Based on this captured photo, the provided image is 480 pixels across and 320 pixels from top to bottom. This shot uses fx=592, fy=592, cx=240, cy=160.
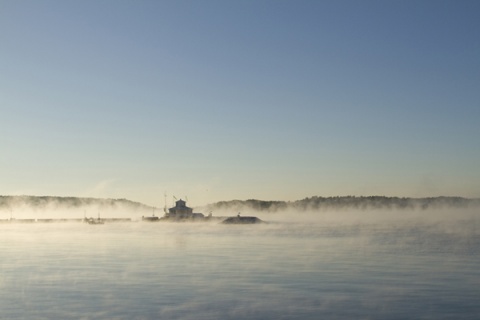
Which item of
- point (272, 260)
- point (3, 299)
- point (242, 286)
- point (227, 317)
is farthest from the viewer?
point (272, 260)

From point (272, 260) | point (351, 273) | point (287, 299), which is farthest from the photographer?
point (272, 260)

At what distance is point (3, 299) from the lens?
46.4 metres

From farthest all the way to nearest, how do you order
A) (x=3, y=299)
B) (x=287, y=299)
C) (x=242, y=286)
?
(x=242, y=286), (x=3, y=299), (x=287, y=299)

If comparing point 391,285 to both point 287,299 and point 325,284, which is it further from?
point 287,299

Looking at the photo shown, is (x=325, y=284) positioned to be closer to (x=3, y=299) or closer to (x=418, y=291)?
(x=418, y=291)

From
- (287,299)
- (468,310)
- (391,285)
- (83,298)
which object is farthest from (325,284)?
(83,298)

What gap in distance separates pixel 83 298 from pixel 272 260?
105 ft

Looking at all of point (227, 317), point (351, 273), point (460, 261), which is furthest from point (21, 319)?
point (460, 261)

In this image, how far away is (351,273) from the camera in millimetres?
59438

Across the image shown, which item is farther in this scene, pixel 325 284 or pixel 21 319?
pixel 325 284

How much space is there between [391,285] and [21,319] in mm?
29688

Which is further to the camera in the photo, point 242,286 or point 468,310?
point 242,286

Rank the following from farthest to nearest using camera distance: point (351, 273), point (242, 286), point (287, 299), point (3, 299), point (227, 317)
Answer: point (351, 273) < point (242, 286) < point (3, 299) < point (287, 299) < point (227, 317)

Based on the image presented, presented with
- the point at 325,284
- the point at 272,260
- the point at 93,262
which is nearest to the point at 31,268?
the point at 93,262
